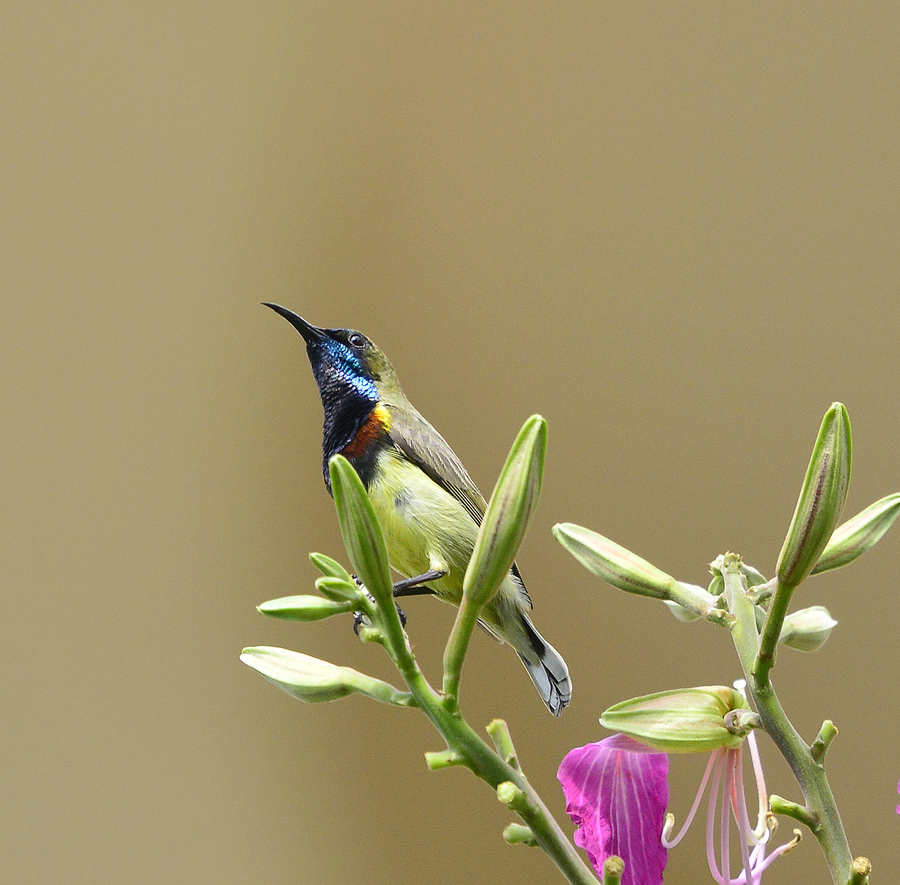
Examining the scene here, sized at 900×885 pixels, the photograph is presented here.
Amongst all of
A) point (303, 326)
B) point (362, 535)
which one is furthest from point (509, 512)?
point (303, 326)

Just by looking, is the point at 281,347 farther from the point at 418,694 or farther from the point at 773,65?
the point at 418,694

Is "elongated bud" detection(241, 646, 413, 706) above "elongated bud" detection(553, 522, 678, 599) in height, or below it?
below

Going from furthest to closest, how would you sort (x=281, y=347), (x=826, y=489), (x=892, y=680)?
(x=281, y=347), (x=892, y=680), (x=826, y=489)

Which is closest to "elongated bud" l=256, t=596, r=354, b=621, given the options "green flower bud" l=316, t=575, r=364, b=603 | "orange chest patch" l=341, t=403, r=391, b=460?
"green flower bud" l=316, t=575, r=364, b=603

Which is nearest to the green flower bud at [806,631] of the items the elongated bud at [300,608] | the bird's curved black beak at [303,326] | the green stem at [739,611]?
the green stem at [739,611]

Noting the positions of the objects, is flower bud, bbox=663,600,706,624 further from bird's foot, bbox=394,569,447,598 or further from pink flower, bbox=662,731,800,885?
bird's foot, bbox=394,569,447,598

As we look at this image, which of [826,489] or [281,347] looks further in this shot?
[281,347]

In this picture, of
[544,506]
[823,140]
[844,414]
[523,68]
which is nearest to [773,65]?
[823,140]
